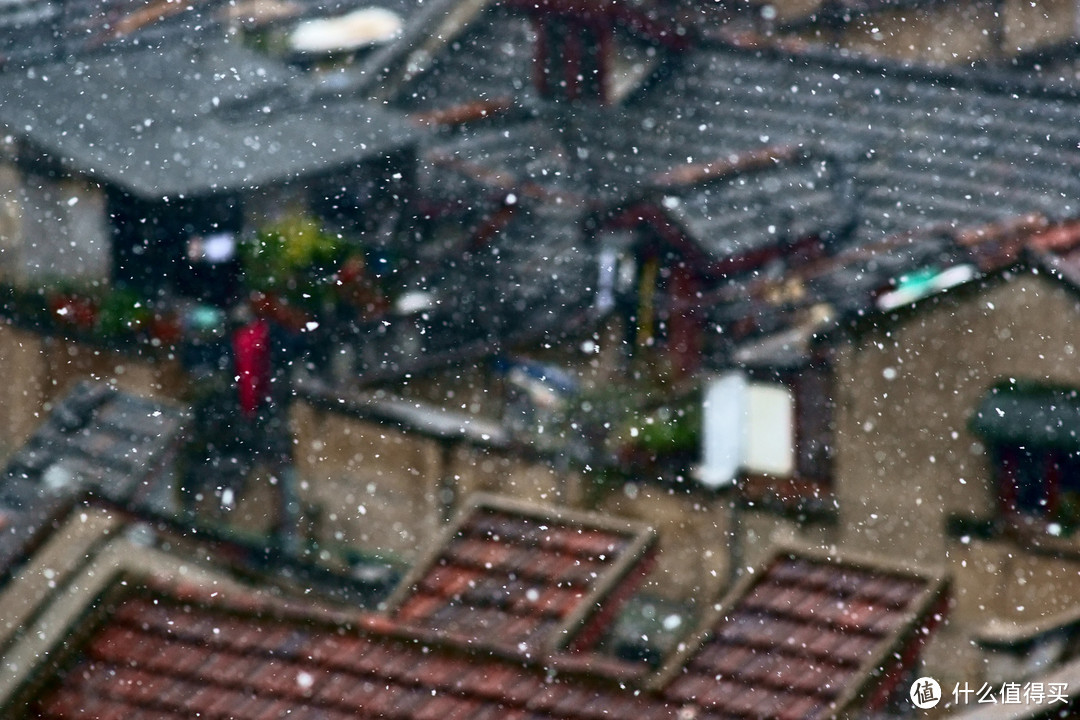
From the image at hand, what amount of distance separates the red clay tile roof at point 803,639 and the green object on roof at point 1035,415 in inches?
145

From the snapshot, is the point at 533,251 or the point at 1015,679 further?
the point at 533,251

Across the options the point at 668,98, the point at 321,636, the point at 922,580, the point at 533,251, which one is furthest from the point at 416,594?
the point at 668,98

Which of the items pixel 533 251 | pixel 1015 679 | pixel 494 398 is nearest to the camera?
pixel 1015 679

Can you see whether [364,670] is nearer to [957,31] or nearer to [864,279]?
[864,279]

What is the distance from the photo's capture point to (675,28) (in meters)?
14.6

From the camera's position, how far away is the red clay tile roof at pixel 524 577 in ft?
19.5

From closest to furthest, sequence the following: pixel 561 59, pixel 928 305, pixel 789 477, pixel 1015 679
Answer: pixel 1015 679, pixel 928 305, pixel 789 477, pixel 561 59

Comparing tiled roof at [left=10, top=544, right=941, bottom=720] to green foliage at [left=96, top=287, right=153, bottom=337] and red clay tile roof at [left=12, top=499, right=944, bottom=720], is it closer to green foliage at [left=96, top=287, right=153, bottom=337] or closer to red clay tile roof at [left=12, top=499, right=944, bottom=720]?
red clay tile roof at [left=12, top=499, right=944, bottom=720]

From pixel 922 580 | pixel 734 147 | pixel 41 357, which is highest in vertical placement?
pixel 922 580

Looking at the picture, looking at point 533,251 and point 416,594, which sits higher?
point 416,594

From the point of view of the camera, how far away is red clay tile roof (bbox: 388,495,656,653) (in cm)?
595

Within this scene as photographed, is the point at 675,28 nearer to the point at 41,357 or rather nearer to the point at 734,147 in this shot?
the point at 734,147

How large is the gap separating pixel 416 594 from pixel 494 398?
20.8ft

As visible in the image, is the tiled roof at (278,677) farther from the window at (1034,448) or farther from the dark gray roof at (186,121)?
the dark gray roof at (186,121)
